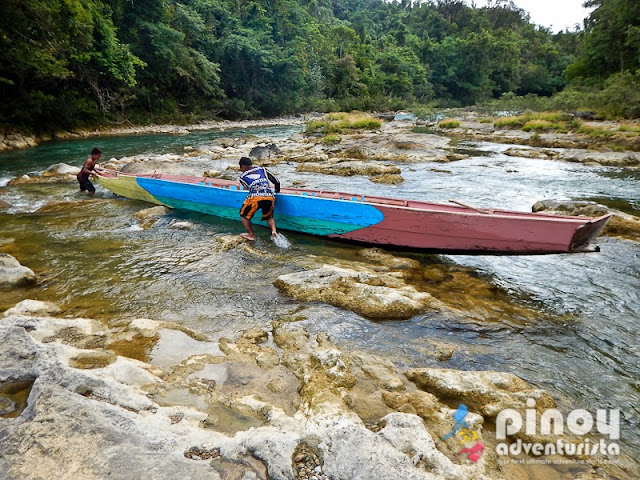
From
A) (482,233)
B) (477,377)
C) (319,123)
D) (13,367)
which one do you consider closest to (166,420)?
(13,367)

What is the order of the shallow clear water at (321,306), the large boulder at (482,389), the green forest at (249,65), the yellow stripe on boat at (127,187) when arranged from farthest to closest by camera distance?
the green forest at (249,65), the yellow stripe on boat at (127,187), the shallow clear water at (321,306), the large boulder at (482,389)

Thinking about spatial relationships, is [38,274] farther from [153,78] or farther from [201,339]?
[153,78]

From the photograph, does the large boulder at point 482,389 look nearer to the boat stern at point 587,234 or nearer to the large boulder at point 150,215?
the boat stern at point 587,234

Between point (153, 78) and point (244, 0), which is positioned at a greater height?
point (244, 0)

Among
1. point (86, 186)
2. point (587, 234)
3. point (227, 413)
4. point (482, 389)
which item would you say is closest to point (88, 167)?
point (86, 186)

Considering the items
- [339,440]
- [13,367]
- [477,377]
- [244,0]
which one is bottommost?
[477,377]

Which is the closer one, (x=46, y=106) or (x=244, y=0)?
(x=46, y=106)

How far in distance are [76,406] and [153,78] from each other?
3187 centimetres

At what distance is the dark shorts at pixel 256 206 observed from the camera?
20.9 feet

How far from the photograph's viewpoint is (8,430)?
1937 millimetres

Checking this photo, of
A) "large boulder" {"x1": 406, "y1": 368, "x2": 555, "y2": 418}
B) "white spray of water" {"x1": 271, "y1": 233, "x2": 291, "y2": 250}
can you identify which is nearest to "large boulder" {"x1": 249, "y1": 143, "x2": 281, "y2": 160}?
"white spray of water" {"x1": 271, "y1": 233, "x2": 291, "y2": 250}

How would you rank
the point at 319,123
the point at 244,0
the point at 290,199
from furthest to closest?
the point at 244,0 → the point at 319,123 → the point at 290,199

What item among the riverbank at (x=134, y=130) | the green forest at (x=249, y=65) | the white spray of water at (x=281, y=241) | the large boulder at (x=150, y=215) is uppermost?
the green forest at (x=249, y=65)

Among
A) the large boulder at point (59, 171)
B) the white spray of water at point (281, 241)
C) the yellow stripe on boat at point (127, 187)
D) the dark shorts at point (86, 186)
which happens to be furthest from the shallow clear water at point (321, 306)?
the large boulder at point (59, 171)
